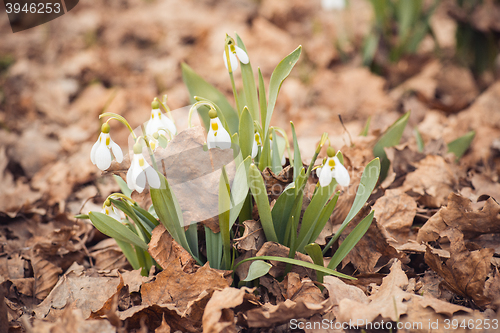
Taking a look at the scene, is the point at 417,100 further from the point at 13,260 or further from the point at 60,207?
the point at 13,260

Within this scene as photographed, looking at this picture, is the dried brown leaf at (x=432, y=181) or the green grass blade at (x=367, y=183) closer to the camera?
the green grass blade at (x=367, y=183)

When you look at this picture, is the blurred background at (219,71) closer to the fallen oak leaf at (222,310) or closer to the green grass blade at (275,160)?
the green grass blade at (275,160)

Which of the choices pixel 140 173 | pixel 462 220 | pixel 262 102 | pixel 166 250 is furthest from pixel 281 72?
pixel 462 220

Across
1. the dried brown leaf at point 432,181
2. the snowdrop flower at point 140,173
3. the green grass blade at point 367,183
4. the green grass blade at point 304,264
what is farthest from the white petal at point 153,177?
the dried brown leaf at point 432,181

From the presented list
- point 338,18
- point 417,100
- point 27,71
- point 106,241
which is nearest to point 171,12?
point 27,71

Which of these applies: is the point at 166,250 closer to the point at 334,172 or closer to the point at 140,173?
the point at 140,173

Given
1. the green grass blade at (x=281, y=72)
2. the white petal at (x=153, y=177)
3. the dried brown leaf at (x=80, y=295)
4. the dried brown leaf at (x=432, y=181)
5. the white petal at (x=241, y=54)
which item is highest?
the white petal at (x=241, y=54)

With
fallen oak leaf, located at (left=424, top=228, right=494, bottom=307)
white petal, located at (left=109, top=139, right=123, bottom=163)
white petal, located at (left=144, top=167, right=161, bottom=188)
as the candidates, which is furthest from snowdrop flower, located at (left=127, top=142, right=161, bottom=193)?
fallen oak leaf, located at (left=424, top=228, right=494, bottom=307)

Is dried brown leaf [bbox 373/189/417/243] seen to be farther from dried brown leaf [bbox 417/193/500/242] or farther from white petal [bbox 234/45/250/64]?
white petal [bbox 234/45/250/64]
